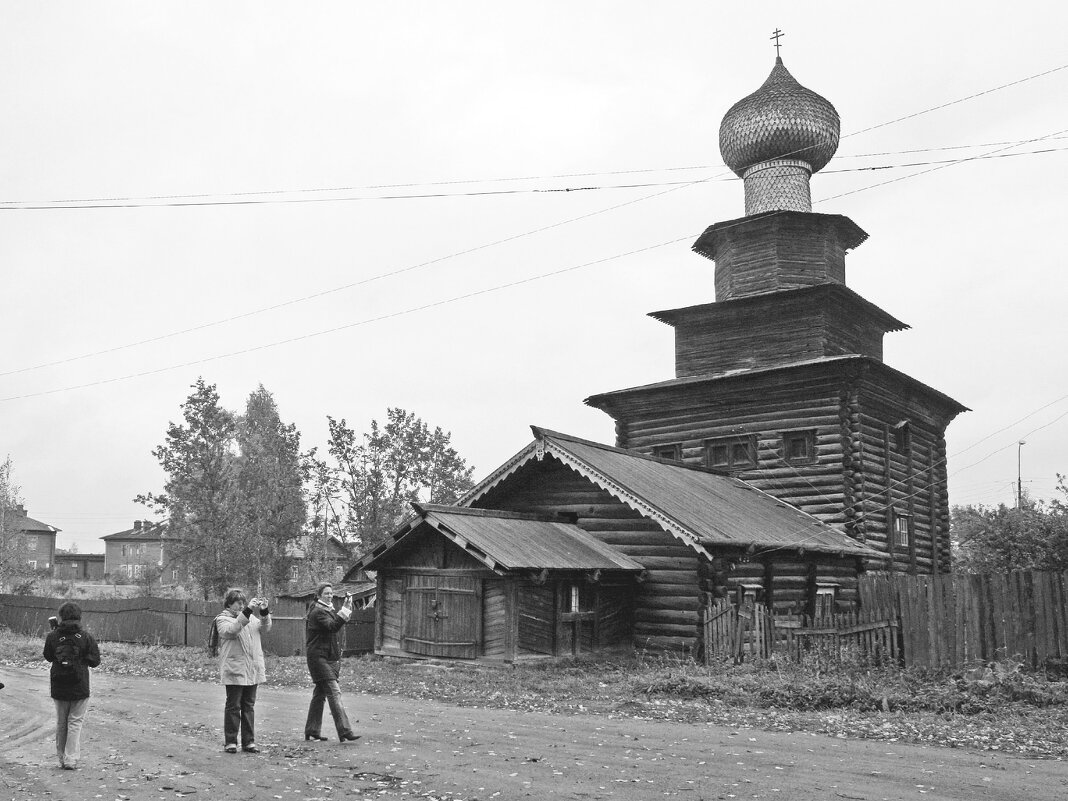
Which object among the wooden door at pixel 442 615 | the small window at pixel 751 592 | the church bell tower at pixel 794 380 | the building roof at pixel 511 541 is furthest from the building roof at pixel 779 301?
the wooden door at pixel 442 615

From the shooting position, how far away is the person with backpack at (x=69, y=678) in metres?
10.4

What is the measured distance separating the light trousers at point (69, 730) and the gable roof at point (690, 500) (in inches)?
523

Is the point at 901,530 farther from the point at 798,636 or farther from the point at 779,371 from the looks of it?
the point at 798,636

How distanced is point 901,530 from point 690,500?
1088 cm

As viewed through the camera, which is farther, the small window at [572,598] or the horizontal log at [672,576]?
the horizontal log at [672,576]

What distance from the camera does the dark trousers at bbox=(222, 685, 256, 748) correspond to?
11.2m

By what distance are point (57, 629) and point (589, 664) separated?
1336 cm

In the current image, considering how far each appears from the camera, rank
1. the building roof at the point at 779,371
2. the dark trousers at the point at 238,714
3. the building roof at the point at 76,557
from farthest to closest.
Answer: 1. the building roof at the point at 76,557
2. the building roof at the point at 779,371
3. the dark trousers at the point at 238,714

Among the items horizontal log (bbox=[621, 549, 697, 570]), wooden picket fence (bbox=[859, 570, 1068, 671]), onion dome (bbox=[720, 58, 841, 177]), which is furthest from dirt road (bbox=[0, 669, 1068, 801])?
onion dome (bbox=[720, 58, 841, 177])

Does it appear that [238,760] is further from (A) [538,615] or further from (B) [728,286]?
(B) [728,286]

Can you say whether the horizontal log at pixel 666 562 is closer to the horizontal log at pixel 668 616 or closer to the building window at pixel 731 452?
the horizontal log at pixel 668 616

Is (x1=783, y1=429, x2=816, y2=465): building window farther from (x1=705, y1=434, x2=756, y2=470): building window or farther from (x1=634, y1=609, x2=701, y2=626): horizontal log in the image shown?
(x1=634, y1=609, x2=701, y2=626): horizontal log

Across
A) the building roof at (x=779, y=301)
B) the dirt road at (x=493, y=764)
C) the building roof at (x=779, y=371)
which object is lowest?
the dirt road at (x=493, y=764)

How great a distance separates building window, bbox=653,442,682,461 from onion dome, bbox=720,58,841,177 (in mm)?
9974
